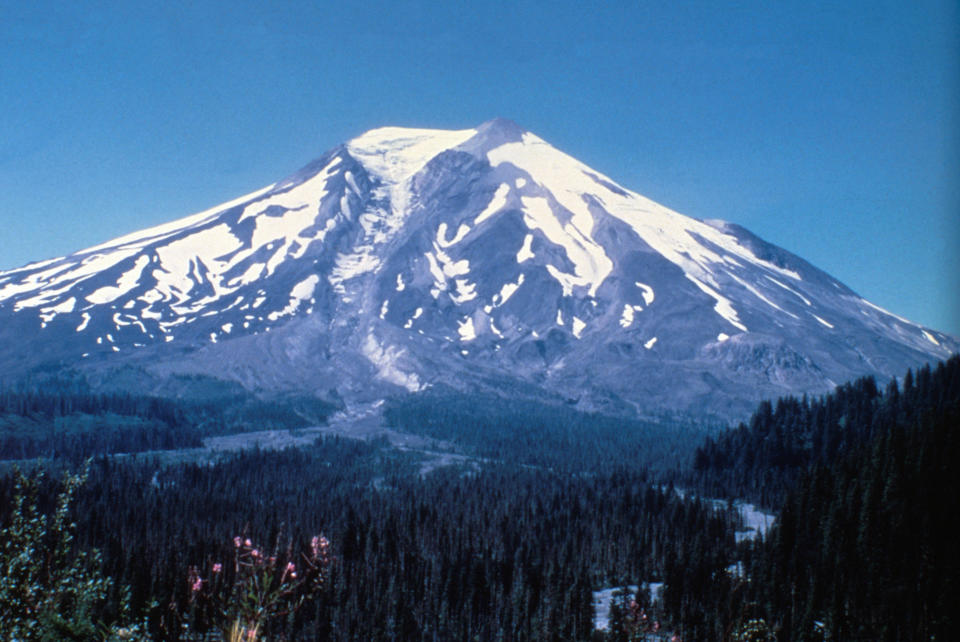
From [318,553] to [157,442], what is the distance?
405 ft

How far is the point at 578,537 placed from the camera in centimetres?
9844

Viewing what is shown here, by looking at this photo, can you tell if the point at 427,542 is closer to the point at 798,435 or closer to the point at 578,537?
the point at 578,537

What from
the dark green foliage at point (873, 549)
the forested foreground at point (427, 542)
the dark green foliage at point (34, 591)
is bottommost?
the forested foreground at point (427, 542)

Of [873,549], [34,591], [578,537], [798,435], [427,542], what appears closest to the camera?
[34,591]

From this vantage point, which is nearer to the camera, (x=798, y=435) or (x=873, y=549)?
(x=873, y=549)

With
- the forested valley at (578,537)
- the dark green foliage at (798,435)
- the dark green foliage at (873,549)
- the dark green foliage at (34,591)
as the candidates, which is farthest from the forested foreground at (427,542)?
the dark green foliage at (34,591)

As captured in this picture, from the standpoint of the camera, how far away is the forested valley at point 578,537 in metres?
61.9

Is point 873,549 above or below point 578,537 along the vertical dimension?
above

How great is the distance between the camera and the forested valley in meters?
61.9

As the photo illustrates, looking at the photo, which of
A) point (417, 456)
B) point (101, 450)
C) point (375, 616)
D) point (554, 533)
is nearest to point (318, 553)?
point (375, 616)

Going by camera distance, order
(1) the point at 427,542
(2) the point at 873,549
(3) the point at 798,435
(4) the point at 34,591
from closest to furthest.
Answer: (4) the point at 34,591 < (2) the point at 873,549 < (1) the point at 427,542 < (3) the point at 798,435

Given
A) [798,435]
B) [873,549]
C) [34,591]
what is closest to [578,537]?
[873,549]

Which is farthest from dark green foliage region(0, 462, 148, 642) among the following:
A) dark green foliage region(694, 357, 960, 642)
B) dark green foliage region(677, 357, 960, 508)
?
dark green foliage region(677, 357, 960, 508)

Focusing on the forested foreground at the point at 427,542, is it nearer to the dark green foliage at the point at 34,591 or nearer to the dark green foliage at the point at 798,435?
the dark green foliage at the point at 798,435
